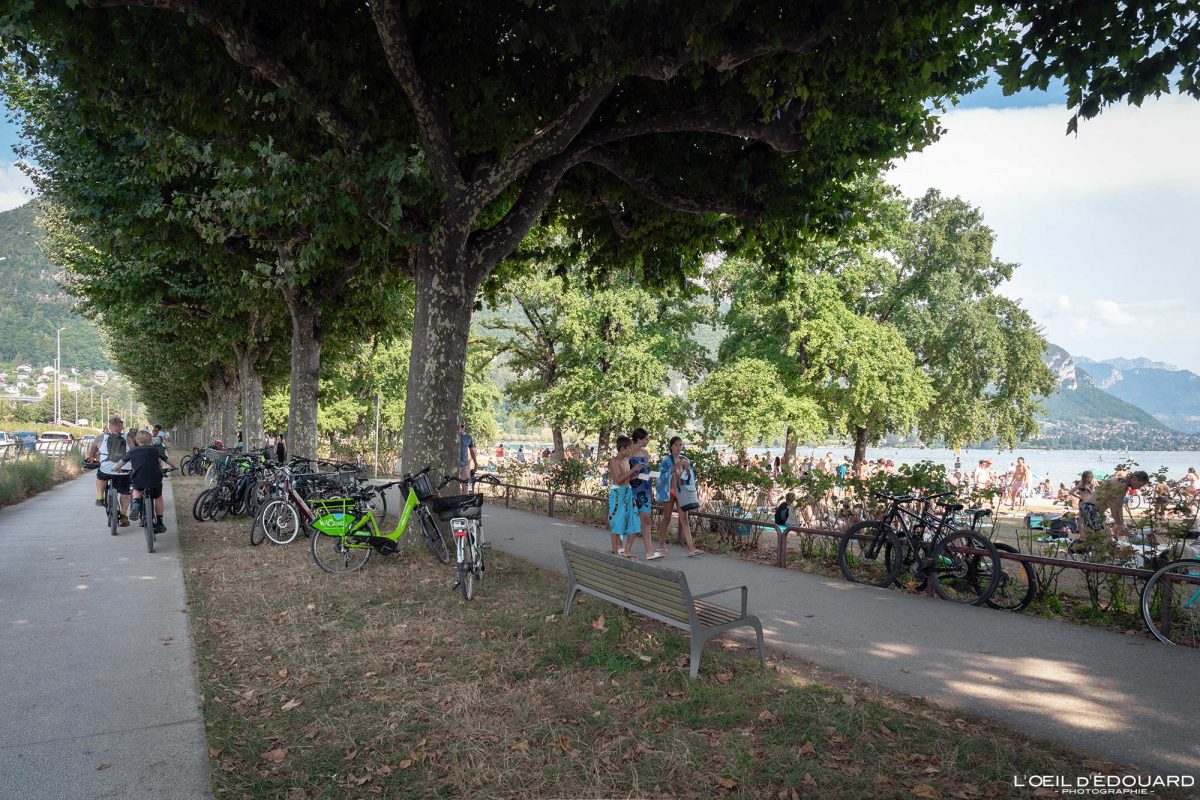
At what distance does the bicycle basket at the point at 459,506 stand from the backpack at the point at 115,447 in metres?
7.89

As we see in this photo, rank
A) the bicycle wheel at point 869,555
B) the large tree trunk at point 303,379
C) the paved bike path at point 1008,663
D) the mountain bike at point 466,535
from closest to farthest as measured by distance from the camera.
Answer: the paved bike path at point 1008,663 < the mountain bike at point 466,535 < the bicycle wheel at point 869,555 < the large tree trunk at point 303,379

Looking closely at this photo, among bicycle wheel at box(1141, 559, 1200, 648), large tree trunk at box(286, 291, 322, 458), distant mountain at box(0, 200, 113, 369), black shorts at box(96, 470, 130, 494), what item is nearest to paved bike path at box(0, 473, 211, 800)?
black shorts at box(96, 470, 130, 494)

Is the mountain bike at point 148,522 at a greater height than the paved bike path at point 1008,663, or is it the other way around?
the mountain bike at point 148,522

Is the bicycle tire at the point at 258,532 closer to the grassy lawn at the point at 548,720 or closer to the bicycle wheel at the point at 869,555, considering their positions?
the grassy lawn at the point at 548,720

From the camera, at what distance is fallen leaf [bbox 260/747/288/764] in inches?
156

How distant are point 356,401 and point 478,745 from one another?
4546cm

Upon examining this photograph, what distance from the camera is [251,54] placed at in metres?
7.23

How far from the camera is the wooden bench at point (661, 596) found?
497 centimetres

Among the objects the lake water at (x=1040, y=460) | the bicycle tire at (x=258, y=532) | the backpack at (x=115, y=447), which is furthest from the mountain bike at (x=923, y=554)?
the backpack at (x=115, y=447)

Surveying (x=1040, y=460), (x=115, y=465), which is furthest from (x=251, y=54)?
(x=1040, y=460)

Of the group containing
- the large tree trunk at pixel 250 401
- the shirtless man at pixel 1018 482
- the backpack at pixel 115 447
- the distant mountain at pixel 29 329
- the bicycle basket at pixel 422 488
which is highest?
the distant mountain at pixel 29 329

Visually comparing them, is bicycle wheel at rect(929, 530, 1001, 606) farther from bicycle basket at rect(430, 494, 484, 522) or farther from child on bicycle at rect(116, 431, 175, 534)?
child on bicycle at rect(116, 431, 175, 534)

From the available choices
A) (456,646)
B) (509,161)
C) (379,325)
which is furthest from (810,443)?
(456,646)

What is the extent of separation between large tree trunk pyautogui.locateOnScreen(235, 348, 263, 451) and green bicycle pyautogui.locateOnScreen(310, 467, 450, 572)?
39.8 feet
